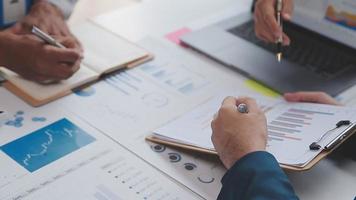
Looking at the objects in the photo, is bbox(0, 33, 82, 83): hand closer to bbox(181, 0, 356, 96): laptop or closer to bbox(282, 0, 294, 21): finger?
bbox(181, 0, 356, 96): laptop

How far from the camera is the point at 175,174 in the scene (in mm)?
914

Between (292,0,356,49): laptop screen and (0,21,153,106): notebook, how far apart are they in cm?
42

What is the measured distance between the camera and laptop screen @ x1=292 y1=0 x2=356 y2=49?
4.21ft

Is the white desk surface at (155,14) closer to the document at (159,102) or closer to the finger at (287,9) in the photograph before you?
the document at (159,102)

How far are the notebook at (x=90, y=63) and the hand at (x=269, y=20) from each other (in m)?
0.27

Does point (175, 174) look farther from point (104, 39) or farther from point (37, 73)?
point (104, 39)

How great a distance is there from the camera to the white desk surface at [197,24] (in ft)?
3.07

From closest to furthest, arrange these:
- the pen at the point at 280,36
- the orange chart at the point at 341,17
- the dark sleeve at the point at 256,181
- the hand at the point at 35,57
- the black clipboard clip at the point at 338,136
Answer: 1. the dark sleeve at the point at 256,181
2. the black clipboard clip at the point at 338,136
3. the hand at the point at 35,57
4. the pen at the point at 280,36
5. the orange chart at the point at 341,17

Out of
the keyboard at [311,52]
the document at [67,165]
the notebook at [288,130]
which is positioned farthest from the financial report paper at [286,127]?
the keyboard at [311,52]

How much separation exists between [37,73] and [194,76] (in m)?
0.35

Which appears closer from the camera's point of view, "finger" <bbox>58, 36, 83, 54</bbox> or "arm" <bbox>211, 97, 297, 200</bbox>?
"arm" <bbox>211, 97, 297, 200</bbox>

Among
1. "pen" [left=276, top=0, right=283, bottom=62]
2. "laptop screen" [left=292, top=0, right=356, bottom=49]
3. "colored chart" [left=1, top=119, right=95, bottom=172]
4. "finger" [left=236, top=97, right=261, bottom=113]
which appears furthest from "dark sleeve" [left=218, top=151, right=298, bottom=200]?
"laptop screen" [left=292, top=0, right=356, bottom=49]

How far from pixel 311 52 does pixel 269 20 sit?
184mm

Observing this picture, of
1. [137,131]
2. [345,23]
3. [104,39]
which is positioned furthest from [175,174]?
[345,23]
